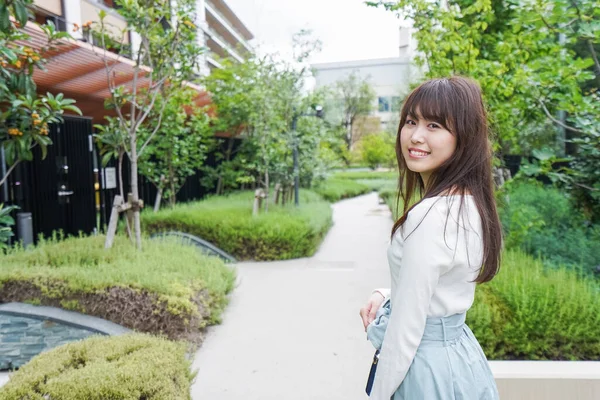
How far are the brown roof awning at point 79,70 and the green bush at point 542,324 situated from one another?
208 inches

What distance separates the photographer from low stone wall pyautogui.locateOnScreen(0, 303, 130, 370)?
4.05 meters

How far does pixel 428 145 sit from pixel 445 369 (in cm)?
70

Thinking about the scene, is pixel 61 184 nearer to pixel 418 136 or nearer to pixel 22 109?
pixel 22 109

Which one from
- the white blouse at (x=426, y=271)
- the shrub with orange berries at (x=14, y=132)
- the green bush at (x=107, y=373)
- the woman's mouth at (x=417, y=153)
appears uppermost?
the shrub with orange berries at (x=14, y=132)

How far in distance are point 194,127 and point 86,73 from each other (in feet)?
10.0

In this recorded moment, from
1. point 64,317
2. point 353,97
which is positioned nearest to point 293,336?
point 64,317

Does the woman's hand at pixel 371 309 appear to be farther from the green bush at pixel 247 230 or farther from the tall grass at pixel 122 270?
the green bush at pixel 247 230

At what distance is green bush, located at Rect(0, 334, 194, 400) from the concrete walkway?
995 millimetres

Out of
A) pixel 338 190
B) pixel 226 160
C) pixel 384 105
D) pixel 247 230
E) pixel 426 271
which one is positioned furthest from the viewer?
pixel 384 105

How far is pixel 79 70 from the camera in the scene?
7.99 metres

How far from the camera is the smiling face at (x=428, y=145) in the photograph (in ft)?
4.95

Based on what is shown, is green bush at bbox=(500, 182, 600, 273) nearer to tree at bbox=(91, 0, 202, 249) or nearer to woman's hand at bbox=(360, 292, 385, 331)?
woman's hand at bbox=(360, 292, 385, 331)

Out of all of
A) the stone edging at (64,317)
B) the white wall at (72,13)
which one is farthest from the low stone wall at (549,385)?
the white wall at (72,13)

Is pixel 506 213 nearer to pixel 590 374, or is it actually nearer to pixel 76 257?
pixel 590 374
